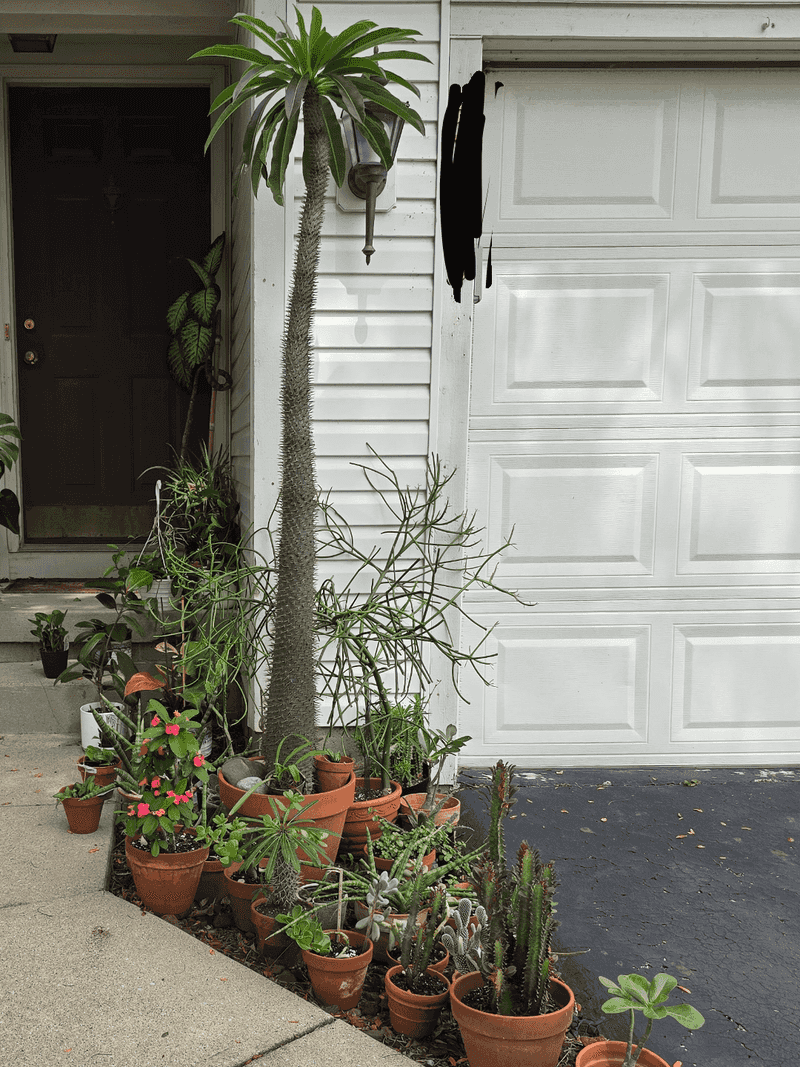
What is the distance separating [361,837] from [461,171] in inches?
81.8

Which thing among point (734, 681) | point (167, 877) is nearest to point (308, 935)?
point (167, 877)

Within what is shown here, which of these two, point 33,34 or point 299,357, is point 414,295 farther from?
point 33,34

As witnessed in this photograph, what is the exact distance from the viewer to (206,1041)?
1.48m

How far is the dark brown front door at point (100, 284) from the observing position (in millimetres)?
3961

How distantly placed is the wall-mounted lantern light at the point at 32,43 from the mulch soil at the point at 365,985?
11.3ft

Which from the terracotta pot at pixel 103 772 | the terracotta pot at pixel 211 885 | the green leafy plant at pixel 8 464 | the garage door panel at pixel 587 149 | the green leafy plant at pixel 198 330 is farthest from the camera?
the green leafy plant at pixel 198 330

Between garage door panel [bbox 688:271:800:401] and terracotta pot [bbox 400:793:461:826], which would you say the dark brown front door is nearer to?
terracotta pot [bbox 400:793:461:826]

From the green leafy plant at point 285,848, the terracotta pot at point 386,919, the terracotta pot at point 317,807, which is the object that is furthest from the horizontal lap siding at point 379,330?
the terracotta pot at point 386,919

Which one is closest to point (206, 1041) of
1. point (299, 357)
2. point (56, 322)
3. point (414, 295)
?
point (299, 357)

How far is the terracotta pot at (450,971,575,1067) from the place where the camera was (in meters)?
1.41

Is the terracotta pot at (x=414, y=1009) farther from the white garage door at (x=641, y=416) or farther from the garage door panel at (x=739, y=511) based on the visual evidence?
the garage door panel at (x=739, y=511)

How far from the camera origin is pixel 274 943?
5.93 ft

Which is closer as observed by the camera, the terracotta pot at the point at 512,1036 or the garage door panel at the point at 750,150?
the terracotta pot at the point at 512,1036

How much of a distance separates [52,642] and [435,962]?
6.53 feet
